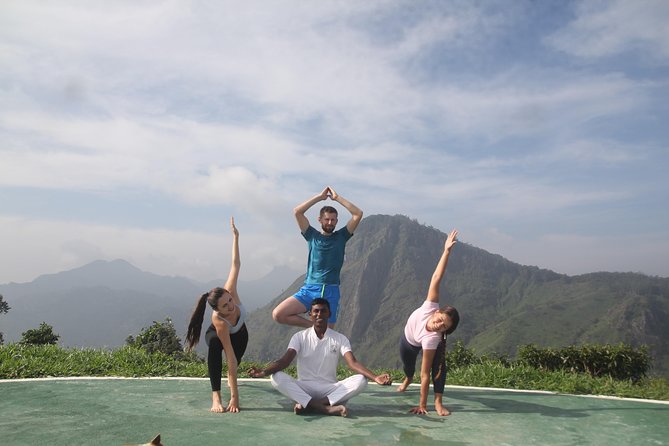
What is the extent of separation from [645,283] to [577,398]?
8263 inches

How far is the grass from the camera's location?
24.2 ft

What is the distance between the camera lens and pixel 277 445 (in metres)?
4.37

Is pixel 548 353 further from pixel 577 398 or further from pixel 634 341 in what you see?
pixel 634 341

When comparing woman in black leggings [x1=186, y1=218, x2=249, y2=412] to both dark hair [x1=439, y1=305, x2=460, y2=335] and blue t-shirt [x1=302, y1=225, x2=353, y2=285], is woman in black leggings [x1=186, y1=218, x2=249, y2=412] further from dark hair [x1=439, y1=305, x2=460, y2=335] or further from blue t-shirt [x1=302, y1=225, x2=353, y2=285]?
dark hair [x1=439, y1=305, x2=460, y2=335]

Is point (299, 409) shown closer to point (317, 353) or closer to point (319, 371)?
point (319, 371)

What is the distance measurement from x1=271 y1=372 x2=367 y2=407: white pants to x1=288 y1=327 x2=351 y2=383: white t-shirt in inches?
3.7

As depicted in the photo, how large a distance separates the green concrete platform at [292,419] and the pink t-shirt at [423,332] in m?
0.74

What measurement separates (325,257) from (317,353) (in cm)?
152

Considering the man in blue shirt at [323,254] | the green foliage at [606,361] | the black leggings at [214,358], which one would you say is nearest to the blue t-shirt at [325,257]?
the man in blue shirt at [323,254]

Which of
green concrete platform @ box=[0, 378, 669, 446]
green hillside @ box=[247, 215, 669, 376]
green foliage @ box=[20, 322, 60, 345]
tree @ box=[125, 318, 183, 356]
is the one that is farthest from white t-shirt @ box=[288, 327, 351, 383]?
green hillside @ box=[247, 215, 669, 376]

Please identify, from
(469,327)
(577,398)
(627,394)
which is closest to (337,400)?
(577,398)

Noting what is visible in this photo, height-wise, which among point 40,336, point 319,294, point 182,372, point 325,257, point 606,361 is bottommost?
point 40,336

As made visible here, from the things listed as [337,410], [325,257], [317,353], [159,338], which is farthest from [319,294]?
[159,338]

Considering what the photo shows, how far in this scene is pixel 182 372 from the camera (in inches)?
318
